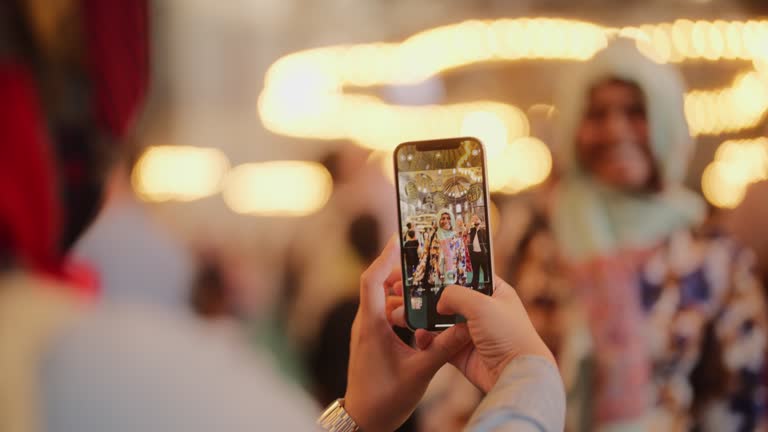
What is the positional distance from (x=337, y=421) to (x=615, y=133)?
66cm

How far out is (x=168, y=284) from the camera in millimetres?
1594

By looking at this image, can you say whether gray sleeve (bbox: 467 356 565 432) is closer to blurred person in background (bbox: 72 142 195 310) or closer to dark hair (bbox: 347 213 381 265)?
dark hair (bbox: 347 213 381 265)

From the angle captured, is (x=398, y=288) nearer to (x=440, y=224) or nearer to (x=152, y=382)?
(x=440, y=224)

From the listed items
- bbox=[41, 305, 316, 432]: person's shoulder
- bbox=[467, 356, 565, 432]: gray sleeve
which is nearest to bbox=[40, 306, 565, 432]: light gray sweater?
bbox=[41, 305, 316, 432]: person's shoulder

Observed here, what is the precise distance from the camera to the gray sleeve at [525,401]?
0.44 meters

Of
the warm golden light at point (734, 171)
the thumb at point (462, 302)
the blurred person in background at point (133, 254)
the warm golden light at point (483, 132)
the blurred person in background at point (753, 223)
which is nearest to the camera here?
the thumb at point (462, 302)

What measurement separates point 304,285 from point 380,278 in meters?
1.13

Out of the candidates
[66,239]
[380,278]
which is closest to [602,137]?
[380,278]

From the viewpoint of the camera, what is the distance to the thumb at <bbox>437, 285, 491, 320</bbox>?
539mm

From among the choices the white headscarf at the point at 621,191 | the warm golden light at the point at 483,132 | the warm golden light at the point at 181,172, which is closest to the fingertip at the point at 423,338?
the warm golden light at the point at 483,132

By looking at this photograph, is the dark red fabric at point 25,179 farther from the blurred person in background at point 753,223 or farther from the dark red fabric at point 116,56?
the blurred person in background at point 753,223

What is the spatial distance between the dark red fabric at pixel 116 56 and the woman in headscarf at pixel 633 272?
0.64 meters

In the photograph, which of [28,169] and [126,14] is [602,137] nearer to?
[126,14]

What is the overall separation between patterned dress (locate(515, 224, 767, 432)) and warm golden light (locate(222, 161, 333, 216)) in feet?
5.41
